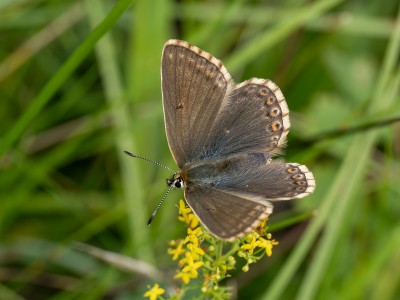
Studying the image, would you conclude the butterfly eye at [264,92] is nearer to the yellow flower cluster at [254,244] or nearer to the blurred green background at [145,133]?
the blurred green background at [145,133]

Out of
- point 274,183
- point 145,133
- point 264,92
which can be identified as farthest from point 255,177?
point 145,133

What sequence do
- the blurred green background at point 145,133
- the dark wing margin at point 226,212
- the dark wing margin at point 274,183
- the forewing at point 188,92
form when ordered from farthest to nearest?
1. the blurred green background at point 145,133
2. the forewing at point 188,92
3. the dark wing margin at point 274,183
4. the dark wing margin at point 226,212

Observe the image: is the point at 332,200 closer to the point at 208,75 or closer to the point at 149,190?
the point at 208,75

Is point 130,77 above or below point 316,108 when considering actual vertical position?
above

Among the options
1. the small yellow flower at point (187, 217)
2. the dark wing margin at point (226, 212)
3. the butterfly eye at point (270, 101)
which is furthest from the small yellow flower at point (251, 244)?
the butterfly eye at point (270, 101)

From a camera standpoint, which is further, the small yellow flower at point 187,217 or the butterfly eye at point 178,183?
the butterfly eye at point 178,183

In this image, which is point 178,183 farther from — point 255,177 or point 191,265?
point 191,265

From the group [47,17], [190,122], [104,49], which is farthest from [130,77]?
[190,122]
